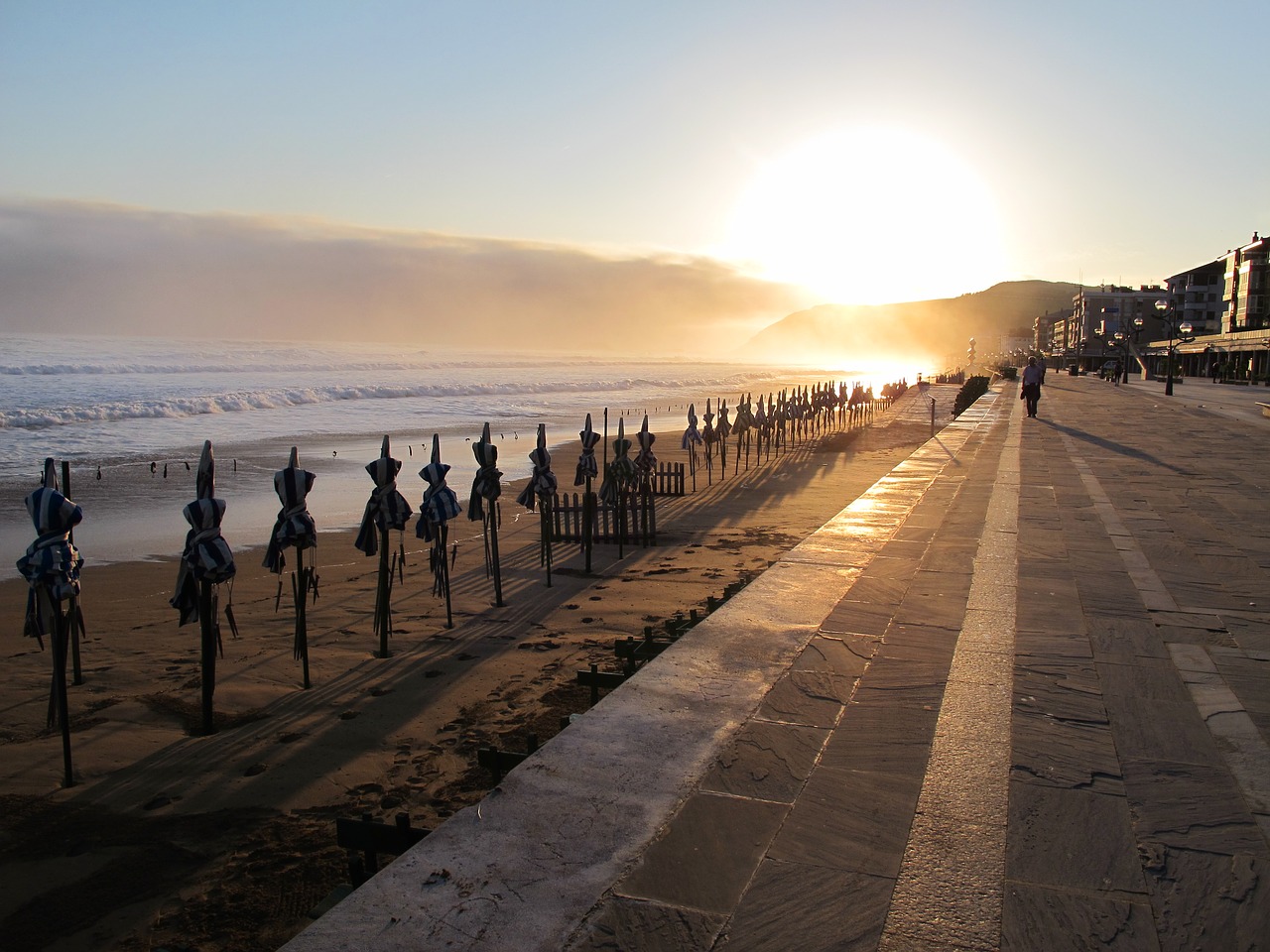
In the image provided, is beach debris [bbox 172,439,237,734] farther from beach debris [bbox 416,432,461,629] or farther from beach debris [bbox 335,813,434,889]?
beach debris [bbox 335,813,434,889]

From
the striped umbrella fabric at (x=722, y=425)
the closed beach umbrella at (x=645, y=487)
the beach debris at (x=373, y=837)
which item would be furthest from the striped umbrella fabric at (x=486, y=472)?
the striped umbrella fabric at (x=722, y=425)

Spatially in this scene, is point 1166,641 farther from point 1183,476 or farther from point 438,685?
point 1183,476

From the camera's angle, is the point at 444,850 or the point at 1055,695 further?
the point at 1055,695

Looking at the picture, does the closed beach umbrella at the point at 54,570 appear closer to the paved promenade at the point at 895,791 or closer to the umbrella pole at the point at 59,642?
the umbrella pole at the point at 59,642

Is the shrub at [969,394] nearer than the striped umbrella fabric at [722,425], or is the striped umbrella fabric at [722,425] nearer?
the striped umbrella fabric at [722,425]

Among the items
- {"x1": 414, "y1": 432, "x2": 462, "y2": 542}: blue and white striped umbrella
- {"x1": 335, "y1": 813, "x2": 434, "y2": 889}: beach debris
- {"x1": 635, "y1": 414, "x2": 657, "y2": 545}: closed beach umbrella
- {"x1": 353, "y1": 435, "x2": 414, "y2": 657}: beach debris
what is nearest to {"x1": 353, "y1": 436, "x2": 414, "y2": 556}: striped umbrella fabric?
{"x1": 353, "y1": 435, "x2": 414, "y2": 657}: beach debris

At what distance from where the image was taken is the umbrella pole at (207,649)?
20.1 ft

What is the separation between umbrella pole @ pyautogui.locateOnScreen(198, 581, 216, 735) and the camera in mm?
6113

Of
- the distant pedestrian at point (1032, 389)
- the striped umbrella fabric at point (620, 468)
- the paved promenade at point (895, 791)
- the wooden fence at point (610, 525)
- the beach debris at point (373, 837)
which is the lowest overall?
the wooden fence at point (610, 525)

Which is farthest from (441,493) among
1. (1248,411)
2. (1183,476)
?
(1248,411)

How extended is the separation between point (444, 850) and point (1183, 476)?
13.1m

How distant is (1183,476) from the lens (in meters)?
12.8

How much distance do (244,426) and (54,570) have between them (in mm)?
32599

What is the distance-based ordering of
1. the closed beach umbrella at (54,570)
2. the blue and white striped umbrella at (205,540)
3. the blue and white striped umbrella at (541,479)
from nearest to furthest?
the closed beach umbrella at (54,570) → the blue and white striped umbrella at (205,540) → the blue and white striped umbrella at (541,479)
